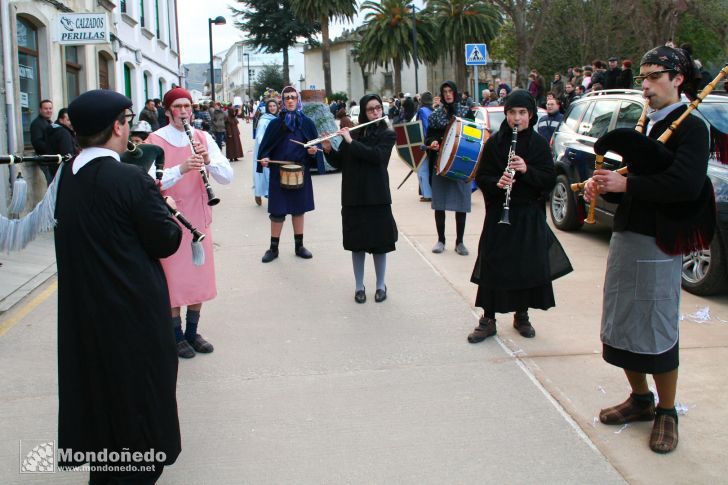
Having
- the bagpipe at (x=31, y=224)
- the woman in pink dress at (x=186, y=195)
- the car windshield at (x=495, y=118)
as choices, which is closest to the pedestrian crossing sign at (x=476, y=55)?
the car windshield at (x=495, y=118)

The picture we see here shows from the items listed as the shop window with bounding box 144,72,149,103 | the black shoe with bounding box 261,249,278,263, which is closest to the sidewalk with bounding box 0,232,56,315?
the black shoe with bounding box 261,249,278,263

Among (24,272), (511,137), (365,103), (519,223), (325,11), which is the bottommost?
(24,272)

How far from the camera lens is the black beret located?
10.0 feet

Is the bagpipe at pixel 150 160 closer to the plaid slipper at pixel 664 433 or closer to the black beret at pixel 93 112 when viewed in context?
the black beret at pixel 93 112

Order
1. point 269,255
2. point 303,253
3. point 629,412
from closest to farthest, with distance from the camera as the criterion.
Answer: point 629,412, point 269,255, point 303,253

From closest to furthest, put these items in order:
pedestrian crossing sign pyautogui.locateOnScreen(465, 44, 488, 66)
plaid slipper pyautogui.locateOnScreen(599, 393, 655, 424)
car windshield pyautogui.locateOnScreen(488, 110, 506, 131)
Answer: plaid slipper pyautogui.locateOnScreen(599, 393, 655, 424) → car windshield pyautogui.locateOnScreen(488, 110, 506, 131) → pedestrian crossing sign pyautogui.locateOnScreen(465, 44, 488, 66)

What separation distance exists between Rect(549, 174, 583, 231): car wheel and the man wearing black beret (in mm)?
7642

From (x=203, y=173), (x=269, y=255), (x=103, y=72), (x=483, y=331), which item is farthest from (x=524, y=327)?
(x=103, y=72)

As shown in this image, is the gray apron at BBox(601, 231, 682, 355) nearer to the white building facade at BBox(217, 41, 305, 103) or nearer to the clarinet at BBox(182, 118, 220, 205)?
the clarinet at BBox(182, 118, 220, 205)

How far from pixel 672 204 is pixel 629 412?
1233 millimetres

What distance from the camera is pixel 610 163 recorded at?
8.57 m

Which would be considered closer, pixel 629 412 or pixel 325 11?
pixel 629 412

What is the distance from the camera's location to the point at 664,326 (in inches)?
153

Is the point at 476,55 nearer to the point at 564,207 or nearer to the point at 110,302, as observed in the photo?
the point at 564,207
